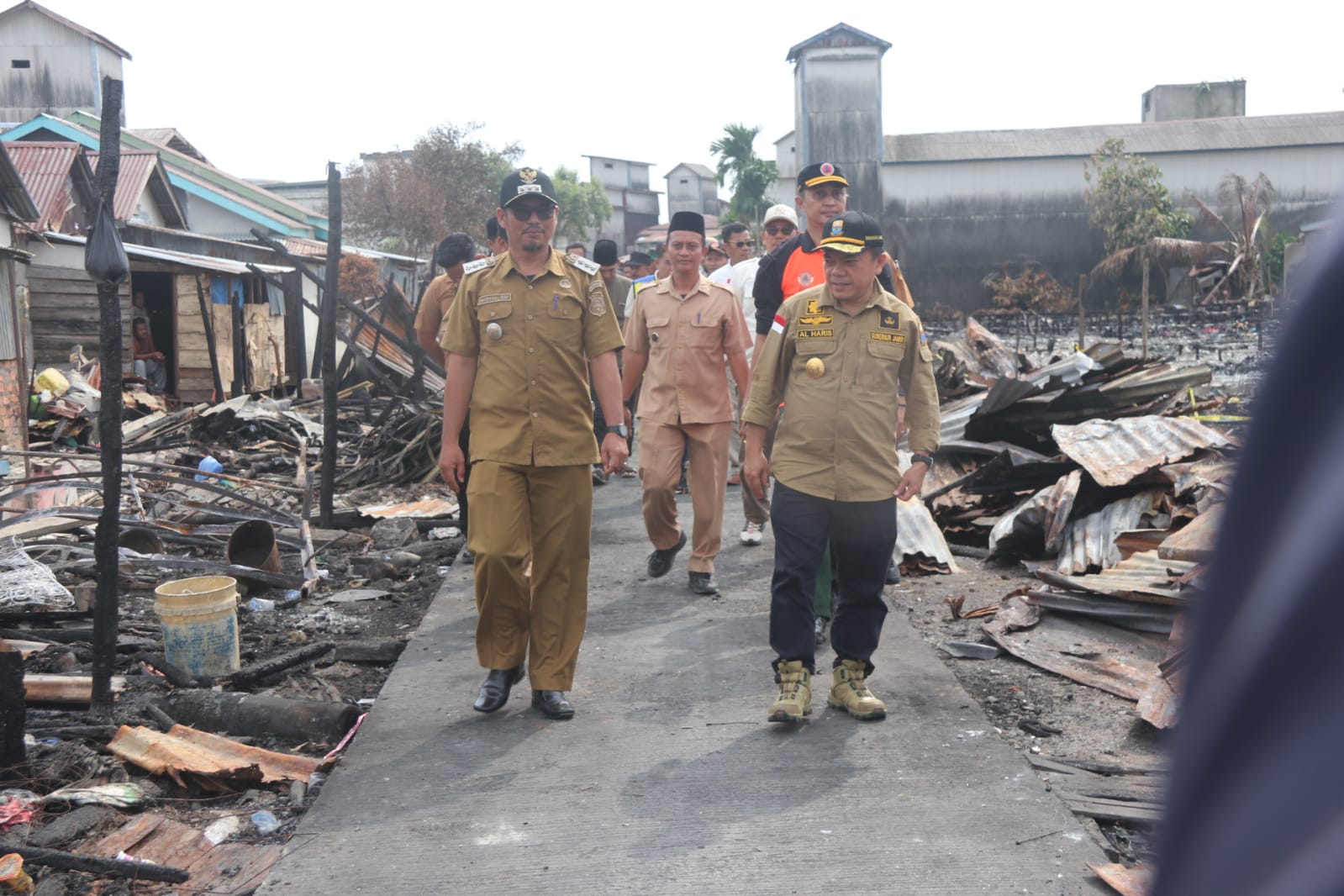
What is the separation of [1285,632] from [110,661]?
516cm

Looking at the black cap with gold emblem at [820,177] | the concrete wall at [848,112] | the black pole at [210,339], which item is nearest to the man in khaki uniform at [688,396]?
the black cap with gold emblem at [820,177]

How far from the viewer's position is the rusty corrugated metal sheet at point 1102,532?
7094 millimetres

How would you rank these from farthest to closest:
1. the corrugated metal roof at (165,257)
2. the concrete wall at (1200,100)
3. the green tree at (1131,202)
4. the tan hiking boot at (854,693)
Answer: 1. the concrete wall at (1200,100)
2. the green tree at (1131,202)
3. the corrugated metal roof at (165,257)
4. the tan hiking boot at (854,693)

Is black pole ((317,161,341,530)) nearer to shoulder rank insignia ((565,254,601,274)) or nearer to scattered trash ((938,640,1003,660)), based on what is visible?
shoulder rank insignia ((565,254,601,274))

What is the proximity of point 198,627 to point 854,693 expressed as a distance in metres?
3.10

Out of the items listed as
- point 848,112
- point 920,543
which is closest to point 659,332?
point 920,543

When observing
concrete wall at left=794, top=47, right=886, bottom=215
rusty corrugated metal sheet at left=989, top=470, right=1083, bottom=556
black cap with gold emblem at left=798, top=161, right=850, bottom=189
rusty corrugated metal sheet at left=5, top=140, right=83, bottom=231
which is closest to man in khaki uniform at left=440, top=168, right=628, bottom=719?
black cap with gold emblem at left=798, top=161, right=850, bottom=189

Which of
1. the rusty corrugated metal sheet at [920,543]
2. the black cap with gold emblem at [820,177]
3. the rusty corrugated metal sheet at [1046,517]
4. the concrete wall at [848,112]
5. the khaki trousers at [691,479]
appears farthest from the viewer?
the concrete wall at [848,112]

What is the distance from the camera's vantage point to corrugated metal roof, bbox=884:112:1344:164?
41.1 metres

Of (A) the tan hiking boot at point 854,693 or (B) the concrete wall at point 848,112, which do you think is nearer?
(A) the tan hiking boot at point 854,693

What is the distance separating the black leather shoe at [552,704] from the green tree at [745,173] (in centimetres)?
5714

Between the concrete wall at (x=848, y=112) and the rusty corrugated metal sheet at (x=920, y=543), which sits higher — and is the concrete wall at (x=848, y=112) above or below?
above

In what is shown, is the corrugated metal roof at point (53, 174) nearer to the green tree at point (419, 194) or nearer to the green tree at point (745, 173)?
the green tree at point (419, 194)

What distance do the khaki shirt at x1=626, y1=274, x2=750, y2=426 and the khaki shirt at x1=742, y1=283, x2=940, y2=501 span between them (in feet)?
6.65
